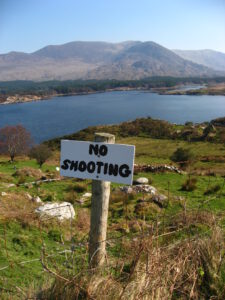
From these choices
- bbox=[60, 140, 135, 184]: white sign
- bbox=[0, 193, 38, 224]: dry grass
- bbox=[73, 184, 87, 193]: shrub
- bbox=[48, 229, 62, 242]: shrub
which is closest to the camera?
bbox=[60, 140, 135, 184]: white sign

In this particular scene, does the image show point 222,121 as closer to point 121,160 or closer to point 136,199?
point 136,199

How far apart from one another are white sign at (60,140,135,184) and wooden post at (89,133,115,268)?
0.34 feet

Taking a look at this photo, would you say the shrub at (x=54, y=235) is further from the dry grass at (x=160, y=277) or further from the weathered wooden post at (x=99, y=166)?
the weathered wooden post at (x=99, y=166)

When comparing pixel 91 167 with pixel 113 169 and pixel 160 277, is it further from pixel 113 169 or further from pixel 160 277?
pixel 160 277

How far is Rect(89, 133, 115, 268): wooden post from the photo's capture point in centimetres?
262

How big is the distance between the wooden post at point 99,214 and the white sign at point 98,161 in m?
0.10

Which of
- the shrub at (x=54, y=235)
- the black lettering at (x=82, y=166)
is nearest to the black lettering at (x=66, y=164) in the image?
the black lettering at (x=82, y=166)

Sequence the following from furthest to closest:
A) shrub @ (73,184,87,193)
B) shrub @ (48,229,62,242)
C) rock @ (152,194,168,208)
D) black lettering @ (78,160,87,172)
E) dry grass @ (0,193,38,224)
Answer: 1. shrub @ (73,184,87,193)
2. rock @ (152,194,168,208)
3. dry grass @ (0,193,38,224)
4. shrub @ (48,229,62,242)
5. black lettering @ (78,160,87,172)

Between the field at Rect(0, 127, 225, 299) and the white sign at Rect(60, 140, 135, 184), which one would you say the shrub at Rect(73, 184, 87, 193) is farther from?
the white sign at Rect(60, 140, 135, 184)

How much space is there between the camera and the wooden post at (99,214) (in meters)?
2.62

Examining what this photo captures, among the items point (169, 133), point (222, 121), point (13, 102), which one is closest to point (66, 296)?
point (169, 133)

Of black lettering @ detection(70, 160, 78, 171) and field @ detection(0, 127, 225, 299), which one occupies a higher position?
black lettering @ detection(70, 160, 78, 171)

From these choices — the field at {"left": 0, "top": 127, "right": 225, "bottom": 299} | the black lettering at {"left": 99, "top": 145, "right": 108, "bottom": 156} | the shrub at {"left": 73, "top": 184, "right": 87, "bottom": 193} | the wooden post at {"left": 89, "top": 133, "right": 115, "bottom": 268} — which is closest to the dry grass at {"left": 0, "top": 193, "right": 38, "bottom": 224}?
the field at {"left": 0, "top": 127, "right": 225, "bottom": 299}

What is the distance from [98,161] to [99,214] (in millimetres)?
522
